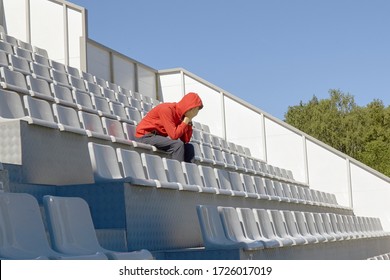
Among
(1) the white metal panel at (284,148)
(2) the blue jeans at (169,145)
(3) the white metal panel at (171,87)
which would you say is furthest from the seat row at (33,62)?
(1) the white metal panel at (284,148)

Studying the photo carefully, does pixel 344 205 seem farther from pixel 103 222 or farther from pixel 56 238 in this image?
pixel 56 238

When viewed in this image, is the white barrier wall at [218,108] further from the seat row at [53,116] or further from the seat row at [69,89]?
the seat row at [53,116]

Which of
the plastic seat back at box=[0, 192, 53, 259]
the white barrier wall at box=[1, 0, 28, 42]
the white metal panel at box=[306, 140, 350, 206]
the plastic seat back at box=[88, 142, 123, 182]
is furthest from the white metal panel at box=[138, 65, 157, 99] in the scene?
the plastic seat back at box=[0, 192, 53, 259]

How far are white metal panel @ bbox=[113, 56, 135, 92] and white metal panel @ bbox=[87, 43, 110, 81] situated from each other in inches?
5.6

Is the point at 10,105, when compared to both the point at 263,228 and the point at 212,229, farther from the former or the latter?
the point at 263,228

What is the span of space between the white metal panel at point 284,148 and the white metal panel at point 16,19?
259cm

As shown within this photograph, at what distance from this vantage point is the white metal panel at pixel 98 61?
679 centimetres

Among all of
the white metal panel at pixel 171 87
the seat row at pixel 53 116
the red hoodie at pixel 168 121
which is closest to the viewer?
the seat row at pixel 53 116

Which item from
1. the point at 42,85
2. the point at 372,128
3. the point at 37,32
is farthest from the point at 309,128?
the point at 42,85

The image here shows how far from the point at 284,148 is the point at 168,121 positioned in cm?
358

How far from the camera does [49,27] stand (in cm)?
672

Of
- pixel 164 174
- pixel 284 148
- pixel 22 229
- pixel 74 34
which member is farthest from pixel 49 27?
pixel 22 229

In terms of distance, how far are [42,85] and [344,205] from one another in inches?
149

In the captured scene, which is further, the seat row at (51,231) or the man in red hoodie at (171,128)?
the man in red hoodie at (171,128)
